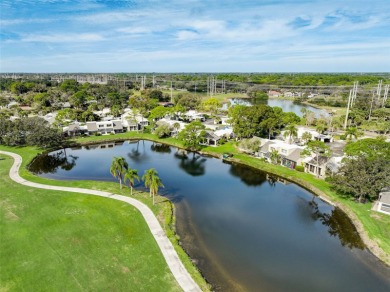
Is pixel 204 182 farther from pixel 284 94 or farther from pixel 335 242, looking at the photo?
pixel 284 94

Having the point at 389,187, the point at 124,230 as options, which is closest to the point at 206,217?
the point at 124,230

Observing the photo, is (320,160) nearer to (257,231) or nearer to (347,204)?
(347,204)

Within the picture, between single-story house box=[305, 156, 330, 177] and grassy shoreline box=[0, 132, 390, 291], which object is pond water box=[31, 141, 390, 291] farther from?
single-story house box=[305, 156, 330, 177]

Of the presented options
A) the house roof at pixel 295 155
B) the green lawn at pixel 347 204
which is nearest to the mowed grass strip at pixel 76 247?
the green lawn at pixel 347 204

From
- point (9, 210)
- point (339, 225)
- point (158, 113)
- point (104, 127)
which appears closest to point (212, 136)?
point (158, 113)

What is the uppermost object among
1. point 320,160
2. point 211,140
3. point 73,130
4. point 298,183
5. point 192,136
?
point 192,136

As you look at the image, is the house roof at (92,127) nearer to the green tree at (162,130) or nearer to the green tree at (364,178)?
the green tree at (162,130)

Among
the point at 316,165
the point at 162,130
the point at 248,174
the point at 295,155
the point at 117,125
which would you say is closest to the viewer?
the point at 316,165
